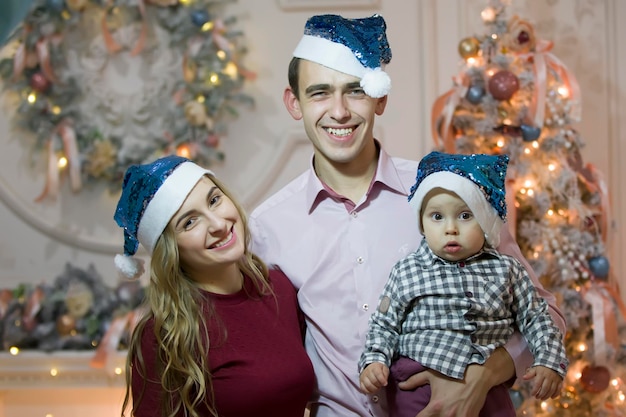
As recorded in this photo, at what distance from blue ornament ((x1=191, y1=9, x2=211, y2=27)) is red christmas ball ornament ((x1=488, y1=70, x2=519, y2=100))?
4.71 ft

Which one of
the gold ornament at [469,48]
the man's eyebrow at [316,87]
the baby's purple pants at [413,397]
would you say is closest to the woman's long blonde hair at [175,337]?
the baby's purple pants at [413,397]

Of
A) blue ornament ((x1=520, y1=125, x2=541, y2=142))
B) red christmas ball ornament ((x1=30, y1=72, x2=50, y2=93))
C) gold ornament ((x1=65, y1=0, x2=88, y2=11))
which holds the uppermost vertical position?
gold ornament ((x1=65, y1=0, x2=88, y2=11))

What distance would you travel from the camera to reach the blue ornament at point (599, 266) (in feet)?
10.6

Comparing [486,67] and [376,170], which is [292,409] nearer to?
[376,170]

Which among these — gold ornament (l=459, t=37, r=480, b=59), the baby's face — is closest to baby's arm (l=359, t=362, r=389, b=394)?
the baby's face

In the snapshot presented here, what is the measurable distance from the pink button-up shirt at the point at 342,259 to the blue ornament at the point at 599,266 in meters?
1.30

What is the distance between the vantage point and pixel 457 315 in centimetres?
181

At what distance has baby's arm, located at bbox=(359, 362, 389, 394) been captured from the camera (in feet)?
5.85

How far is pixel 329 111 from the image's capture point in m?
2.05

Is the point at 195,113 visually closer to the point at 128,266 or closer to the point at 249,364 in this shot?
the point at 128,266

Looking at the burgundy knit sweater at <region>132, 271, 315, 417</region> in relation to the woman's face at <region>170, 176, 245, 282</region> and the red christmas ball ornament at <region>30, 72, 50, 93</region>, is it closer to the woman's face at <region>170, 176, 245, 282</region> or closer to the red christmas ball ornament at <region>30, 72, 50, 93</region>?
the woman's face at <region>170, 176, 245, 282</region>

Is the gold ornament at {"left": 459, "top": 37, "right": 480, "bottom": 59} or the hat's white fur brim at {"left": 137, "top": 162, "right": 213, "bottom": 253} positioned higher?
the gold ornament at {"left": 459, "top": 37, "right": 480, "bottom": 59}

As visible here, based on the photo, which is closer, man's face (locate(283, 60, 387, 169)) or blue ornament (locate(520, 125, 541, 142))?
man's face (locate(283, 60, 387, 169))

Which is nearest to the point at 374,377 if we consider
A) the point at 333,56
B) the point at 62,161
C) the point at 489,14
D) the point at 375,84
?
the point at 375,84
